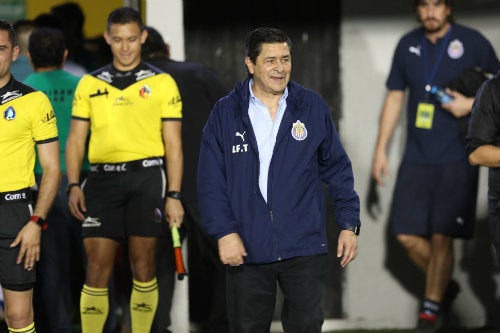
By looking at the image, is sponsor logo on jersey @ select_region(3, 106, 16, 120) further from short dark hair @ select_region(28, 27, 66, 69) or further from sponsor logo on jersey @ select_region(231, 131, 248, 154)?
short dark hair @ select_region(28, 27, 66, 69)

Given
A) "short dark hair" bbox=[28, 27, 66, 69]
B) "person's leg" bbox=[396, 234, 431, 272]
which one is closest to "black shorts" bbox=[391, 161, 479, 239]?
"person's leg" bbox=[396, 234, 431, 272]

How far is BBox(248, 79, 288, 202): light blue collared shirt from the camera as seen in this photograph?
6.38m

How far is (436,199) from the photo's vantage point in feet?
29.1

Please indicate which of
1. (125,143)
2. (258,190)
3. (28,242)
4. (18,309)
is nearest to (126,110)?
(125,143)

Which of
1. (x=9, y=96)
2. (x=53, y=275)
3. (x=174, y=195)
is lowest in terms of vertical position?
(x=53, y=275)

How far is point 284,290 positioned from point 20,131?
1.73 meters

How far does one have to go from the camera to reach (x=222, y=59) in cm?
918

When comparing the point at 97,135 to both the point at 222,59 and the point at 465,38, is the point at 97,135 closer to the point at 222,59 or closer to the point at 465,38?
the point at 222,59

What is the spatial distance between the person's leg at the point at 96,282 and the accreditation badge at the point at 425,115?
92.4 inches

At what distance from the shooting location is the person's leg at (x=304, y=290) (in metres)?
6.43

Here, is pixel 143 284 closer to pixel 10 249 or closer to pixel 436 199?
pixel 10 249

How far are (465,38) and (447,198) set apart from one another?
3.71 ft

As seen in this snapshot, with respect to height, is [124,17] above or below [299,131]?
above

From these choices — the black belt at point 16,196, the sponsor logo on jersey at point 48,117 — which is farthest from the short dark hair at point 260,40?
→ the black belt at point 16,196
